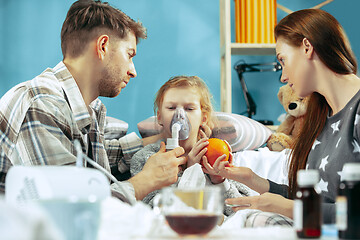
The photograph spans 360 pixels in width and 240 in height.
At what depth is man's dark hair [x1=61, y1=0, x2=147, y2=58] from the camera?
1.73 meters

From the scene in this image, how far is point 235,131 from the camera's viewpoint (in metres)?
2.21

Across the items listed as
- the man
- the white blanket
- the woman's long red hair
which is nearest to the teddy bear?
the white blanket

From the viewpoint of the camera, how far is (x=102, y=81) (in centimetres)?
176

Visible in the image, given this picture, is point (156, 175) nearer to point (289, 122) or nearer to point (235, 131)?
point (235, 131)

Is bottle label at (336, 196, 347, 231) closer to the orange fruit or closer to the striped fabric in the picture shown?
the striped fabric

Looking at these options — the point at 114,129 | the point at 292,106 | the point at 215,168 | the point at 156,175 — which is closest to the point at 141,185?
the point at 156,175

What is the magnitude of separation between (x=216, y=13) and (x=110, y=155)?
128 cm

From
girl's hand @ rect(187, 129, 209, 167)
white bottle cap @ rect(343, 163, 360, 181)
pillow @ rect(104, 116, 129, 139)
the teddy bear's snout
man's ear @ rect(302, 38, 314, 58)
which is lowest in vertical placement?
girl's hand @ rect(187, 129, 209, 167)

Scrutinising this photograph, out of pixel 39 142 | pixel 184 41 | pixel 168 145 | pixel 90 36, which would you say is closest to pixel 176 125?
pixel 168 145

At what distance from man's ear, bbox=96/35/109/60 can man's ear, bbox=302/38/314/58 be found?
30.1 inches

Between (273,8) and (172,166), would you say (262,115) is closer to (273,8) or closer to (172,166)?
(273,8)

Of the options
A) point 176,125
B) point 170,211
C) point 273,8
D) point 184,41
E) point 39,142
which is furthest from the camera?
point 184,41

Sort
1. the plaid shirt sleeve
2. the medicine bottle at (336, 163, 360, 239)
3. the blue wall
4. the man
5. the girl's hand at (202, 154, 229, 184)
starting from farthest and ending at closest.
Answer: the blue wall < the plaid shirt sleeve < the girl's hand at (202, 154, 229, 184) < the man < the medicine bottle at (336, 163, 360, 239)

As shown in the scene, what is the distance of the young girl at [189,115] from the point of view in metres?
1.89
